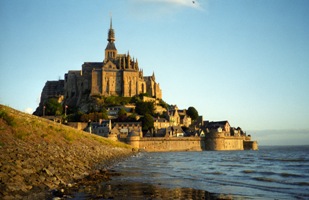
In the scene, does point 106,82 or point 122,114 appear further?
point 106,82

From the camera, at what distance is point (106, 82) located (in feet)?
372

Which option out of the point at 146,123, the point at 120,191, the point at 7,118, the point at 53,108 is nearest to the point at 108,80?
the point at 53,108

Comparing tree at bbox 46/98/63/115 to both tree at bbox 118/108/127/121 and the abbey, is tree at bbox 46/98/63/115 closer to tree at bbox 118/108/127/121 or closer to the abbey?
the abbey

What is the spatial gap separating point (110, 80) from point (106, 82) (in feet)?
5.08

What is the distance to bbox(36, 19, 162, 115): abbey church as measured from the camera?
113312 millimetres

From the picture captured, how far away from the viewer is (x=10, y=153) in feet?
51.1

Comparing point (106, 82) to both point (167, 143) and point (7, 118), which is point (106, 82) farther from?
point (7, 118)

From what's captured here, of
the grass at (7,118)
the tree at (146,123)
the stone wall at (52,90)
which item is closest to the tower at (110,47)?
the stone wall at (52,90)

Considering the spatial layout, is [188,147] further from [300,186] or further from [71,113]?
[300,186]

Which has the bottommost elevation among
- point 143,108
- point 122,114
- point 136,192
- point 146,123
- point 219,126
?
point 136,192

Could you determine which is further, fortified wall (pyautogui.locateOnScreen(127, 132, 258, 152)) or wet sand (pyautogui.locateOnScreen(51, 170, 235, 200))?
fortified wall (pyautogui.locateOnScreen(127, 132, 258, 152))

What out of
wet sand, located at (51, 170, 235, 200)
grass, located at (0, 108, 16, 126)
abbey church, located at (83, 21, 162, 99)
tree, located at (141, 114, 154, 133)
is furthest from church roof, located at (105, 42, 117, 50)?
wet sand, located at (51, 170, 235, 200)

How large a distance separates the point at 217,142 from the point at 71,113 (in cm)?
5014

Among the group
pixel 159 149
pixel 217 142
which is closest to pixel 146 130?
pixel 159 149
